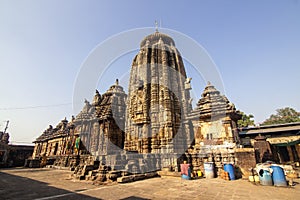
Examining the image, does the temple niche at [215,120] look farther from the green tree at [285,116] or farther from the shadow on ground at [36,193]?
the green tree at [285,116]

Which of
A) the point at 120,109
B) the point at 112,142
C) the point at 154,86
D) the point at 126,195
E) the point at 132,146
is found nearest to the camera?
the point at 126,195

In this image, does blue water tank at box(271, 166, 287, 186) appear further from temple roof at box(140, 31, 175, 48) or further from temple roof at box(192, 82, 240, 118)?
temple roof at box(140, 31, 175, 48)

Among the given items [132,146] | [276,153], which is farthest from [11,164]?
[276,153]

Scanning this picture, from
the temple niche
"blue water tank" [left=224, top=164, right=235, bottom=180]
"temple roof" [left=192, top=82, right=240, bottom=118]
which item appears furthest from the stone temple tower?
"blue water tank" [left=224, top=164, right=235, bottom=180]

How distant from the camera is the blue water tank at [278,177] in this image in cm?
833

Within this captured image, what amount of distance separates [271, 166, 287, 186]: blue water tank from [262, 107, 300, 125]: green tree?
2903 centimetres

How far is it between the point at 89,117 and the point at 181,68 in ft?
56.8

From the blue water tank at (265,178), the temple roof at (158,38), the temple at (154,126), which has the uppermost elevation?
the temple roof at (158,38)

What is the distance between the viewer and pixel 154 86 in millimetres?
20875

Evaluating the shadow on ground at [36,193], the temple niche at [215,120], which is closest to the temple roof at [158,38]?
the temple niche at [215,120]

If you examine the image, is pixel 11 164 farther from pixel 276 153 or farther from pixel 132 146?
pixel 276 153

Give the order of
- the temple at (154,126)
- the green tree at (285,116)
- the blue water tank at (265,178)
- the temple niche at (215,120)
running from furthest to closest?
the green tree at (285,116)
the temple niche at (215,120)
the temple at (154,126)
the blue water tank at (265,178)

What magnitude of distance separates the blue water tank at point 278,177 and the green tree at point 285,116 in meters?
29.0

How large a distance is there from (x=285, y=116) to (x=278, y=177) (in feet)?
106
